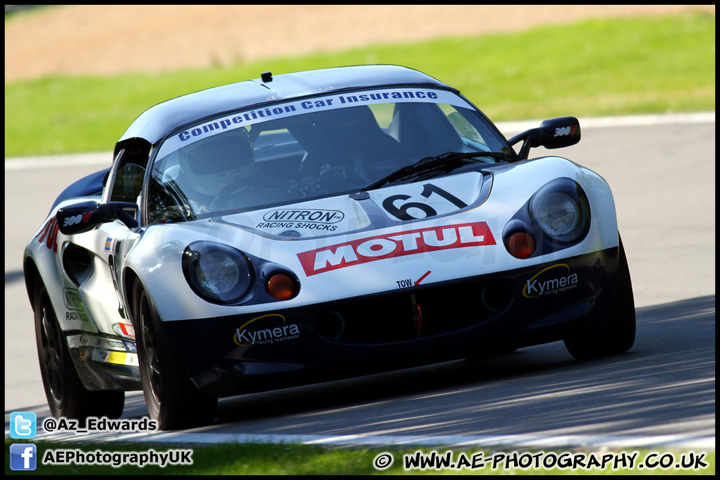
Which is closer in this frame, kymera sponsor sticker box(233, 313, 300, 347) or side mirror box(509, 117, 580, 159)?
kymera sponsor sticker box(233, 313, 300, 347)

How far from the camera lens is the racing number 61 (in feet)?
18.1

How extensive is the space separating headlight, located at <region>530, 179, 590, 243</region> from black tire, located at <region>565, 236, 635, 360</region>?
0.93ft

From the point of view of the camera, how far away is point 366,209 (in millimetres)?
5590

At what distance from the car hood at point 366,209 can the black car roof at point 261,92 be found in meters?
1.02

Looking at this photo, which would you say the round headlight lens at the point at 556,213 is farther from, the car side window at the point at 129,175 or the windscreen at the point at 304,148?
the car side window at the point at 129,175

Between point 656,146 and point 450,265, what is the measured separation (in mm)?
10614

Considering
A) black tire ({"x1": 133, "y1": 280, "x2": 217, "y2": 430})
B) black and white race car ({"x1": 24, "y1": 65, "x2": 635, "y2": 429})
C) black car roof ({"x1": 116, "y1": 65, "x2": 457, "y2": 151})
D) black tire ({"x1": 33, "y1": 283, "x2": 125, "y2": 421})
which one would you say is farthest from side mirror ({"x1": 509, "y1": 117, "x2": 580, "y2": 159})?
black tire ({"x1": 33, "y1": 283, "x2": 125, "y2": 421})

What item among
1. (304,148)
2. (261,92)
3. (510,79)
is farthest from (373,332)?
(510,79)

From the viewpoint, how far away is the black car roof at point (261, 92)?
21.7 ft

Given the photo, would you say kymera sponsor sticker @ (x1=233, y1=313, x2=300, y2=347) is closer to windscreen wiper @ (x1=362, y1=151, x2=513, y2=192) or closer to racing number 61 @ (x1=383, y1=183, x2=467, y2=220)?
racing number 61 @ (x1=383, y1=183, x2=467, y2=220)

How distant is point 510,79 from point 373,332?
20673 millimetres

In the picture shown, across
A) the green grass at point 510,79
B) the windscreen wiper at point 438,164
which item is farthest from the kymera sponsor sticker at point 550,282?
the green grass at point 510,79

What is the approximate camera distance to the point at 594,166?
14938 mm

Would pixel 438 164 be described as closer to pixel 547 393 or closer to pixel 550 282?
pixel 550 282
